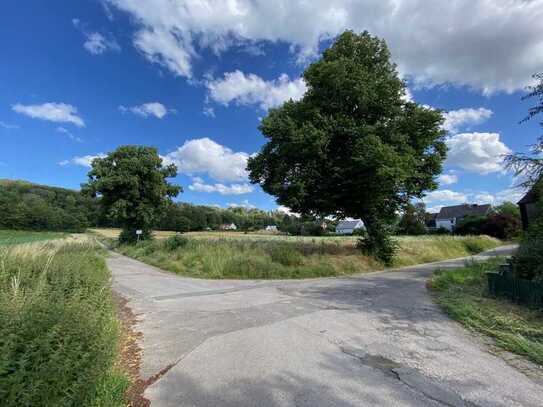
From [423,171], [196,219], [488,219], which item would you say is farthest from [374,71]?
[196,219]

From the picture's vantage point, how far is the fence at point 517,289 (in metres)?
6.66

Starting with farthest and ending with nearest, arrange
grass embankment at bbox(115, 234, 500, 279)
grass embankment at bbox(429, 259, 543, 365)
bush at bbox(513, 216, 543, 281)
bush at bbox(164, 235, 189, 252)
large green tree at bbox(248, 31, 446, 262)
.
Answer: bush at bbox(164, 235, 189, 252) → large green tree at bbox(248, 31, 446, 262) → grass embankment at bbox(115, 234, 500, 279) → bush at bbox(513, 216, 543, 281) → grass embankment at bbox(429, 259, 543, 365)

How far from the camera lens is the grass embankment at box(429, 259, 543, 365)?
15.2 feet

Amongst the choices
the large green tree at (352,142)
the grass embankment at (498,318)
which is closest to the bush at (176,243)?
the large green tree at (352,142)

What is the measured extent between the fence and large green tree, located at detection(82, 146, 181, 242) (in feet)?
97.7

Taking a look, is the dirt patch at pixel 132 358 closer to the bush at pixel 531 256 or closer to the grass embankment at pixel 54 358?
the grass embankment at pixel 54 358

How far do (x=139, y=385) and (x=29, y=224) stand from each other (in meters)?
73.4

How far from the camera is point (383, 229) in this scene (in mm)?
17047

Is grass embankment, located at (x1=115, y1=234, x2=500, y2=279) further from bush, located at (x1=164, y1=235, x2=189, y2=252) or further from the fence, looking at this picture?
the fence

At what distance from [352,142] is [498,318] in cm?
1045

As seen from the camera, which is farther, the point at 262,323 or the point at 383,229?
the point at 383,229

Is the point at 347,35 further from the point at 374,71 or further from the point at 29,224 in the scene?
the point at 29,224

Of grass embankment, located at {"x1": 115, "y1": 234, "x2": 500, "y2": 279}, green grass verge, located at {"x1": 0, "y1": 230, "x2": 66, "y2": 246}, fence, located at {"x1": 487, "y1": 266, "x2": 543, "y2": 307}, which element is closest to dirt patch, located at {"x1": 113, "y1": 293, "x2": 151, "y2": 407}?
green grass verge, located at {"x1": 0, "y1": 230, "x2": 66, "y2": 246}

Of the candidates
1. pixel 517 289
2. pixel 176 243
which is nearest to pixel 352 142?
pixel 517 289
